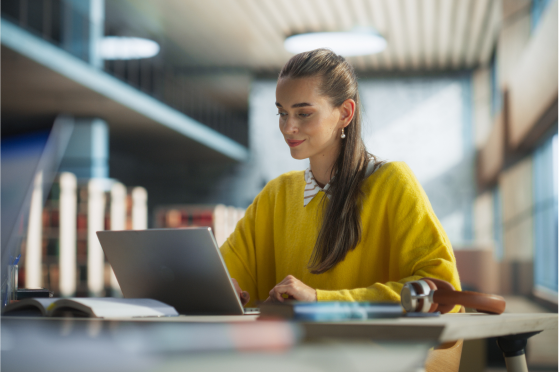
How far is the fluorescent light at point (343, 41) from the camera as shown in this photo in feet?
23.5

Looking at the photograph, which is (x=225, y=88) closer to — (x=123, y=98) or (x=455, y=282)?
(x=123, y=98)

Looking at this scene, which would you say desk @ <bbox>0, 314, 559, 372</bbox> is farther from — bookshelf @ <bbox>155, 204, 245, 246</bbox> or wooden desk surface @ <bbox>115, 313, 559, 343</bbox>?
bookshelf @ <bbox>155, 204, 245, 246</bbox>

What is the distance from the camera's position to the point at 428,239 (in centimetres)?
110

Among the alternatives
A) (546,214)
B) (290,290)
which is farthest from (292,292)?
(546,214)

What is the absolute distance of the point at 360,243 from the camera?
1264 millimetres

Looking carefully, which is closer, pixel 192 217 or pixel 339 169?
pixel 339 169

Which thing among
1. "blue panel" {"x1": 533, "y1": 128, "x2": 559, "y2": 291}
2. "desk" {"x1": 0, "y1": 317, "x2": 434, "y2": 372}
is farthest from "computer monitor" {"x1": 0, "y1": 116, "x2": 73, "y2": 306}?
"blue panel" {"x1": 533, "y1": 128, "x2": 559, "y2": 291}

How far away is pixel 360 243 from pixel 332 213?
0.09m

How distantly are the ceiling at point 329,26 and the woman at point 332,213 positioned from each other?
6580 mm

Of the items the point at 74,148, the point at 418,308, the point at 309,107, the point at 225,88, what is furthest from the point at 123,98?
the point at 418,308

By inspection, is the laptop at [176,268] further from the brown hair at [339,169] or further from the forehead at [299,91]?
the forehead at [299,91]

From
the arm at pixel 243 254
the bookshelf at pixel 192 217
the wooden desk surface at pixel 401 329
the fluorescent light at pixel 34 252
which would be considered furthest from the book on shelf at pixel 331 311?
the bookshelf at pixel 192 217

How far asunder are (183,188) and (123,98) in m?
5.48

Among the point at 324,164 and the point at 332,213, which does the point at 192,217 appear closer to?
the point at 324,164
